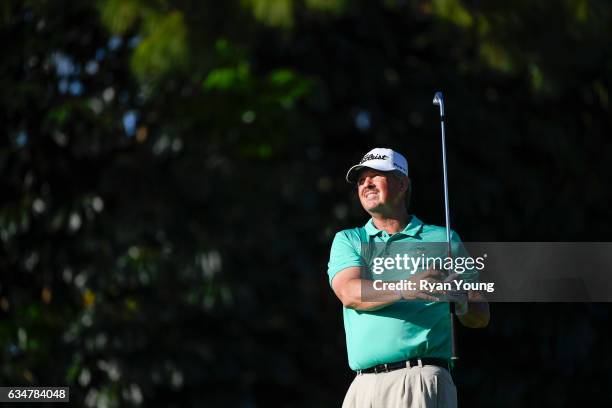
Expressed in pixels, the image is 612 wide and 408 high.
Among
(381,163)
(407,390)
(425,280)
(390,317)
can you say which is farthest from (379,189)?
(407,390)

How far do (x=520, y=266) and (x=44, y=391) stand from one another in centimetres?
676

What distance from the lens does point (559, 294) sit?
11.3ft

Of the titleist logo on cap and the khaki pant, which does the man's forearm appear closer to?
the khaki pant

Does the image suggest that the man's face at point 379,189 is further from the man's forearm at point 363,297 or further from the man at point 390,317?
the man's forearm at point 363,297

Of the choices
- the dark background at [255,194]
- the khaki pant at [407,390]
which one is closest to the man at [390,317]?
the khaki pant at [407,390]

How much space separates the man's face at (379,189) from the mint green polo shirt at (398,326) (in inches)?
4.1

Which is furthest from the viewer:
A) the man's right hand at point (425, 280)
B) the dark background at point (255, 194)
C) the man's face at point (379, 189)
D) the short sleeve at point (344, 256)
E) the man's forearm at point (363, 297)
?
the dark background at point (255, 194)

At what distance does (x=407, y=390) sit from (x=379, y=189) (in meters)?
0.58

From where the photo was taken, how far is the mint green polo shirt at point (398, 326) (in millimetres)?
3428

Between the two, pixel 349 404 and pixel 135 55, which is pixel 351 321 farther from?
pixel 135 55

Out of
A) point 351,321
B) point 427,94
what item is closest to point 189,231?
point 427,94

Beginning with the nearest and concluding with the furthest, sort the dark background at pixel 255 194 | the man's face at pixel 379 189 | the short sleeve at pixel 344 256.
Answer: the short sleeve at pixel 344 256, the man's face at pixel 379 189, the dark background at pixel 255 194

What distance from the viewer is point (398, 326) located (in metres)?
3.44

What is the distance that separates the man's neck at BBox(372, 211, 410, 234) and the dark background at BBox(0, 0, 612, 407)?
525 centimetres
